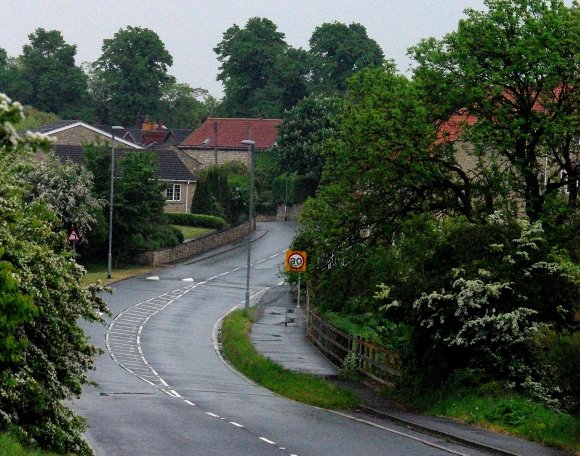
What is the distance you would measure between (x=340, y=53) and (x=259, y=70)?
387 inches

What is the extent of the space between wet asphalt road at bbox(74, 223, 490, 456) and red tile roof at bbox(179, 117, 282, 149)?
190 feet

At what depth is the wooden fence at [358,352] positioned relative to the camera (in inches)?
1319

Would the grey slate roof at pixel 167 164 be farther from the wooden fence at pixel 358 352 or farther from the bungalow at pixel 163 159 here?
the wooden fence at pixel 358 352

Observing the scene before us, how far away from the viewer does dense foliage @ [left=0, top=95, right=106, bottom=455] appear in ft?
57.9

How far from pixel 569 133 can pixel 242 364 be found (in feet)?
46.0

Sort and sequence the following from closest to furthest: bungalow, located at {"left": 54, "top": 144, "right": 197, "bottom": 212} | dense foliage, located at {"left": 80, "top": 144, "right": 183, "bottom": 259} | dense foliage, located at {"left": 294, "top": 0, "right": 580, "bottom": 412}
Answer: dense foliage, located at {"left": 294, "top": 0, "right": 580, "bottom": 412}
dense foliage, located at {"left": 80, "top": 144, "right": 183, "bottom": 259}
bungalow, located at {"left": 54, "top": 144, "right": 197, "bottom": 212}

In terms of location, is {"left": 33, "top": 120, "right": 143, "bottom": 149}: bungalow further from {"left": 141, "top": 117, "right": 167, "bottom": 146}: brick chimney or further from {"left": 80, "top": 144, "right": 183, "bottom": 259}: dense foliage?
{"left": 80, "top": 144, "right": 183, "bottom": 259}: dense foliage

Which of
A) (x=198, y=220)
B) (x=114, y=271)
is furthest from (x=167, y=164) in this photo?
(x=114, y=271)

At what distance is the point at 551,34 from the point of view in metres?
32.2

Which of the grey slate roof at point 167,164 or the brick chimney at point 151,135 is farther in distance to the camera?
the brick chimney at point 151,135

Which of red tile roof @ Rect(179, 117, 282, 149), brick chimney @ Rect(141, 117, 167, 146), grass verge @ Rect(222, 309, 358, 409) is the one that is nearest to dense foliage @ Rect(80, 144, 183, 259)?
grass verge @ Rect(222, 309, 358, 409)

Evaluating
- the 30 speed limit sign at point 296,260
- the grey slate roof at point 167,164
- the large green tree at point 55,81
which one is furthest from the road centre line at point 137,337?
the large green tree at point 55,81

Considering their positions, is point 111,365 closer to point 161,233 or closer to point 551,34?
point 551,34

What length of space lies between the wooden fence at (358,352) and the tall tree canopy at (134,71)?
332 ft
